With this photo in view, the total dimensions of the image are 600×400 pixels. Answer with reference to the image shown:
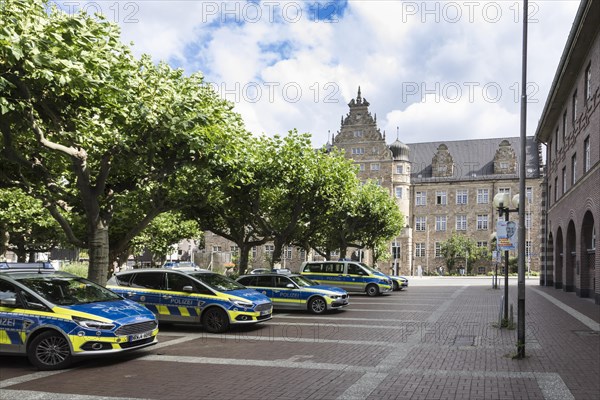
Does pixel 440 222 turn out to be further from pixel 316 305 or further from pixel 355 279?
pixel 316 305

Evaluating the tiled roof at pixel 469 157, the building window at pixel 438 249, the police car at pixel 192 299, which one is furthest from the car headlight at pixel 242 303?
the tiled roof at pixel 469 157

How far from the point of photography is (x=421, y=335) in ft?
44.6

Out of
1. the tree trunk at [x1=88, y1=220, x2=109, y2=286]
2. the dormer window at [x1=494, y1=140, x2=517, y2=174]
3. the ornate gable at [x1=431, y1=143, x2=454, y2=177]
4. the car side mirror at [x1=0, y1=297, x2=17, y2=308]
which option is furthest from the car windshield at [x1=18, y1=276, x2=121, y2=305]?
the ornate gable at [x1=431, y1=143, x2=454, y2=177]

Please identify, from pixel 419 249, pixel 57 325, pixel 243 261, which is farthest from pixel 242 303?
pixel 419 249

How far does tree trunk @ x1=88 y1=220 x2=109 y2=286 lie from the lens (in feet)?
48.3

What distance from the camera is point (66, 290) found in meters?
10.4

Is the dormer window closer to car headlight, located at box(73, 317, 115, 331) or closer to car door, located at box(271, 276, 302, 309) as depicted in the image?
car door, located at box(271, 276, 302, 309)

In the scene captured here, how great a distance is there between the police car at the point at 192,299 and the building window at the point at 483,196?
64.3 m

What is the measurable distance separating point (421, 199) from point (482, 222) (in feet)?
28.4

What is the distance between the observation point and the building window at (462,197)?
75.1 m

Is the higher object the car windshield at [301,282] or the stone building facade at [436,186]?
the stone building facade at [436,186]

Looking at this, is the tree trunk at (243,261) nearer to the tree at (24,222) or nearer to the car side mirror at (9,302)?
the tree at (24,222)

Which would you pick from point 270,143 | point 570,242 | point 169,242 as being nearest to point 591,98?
point 570,242

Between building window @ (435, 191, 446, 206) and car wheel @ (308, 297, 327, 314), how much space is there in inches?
2378
